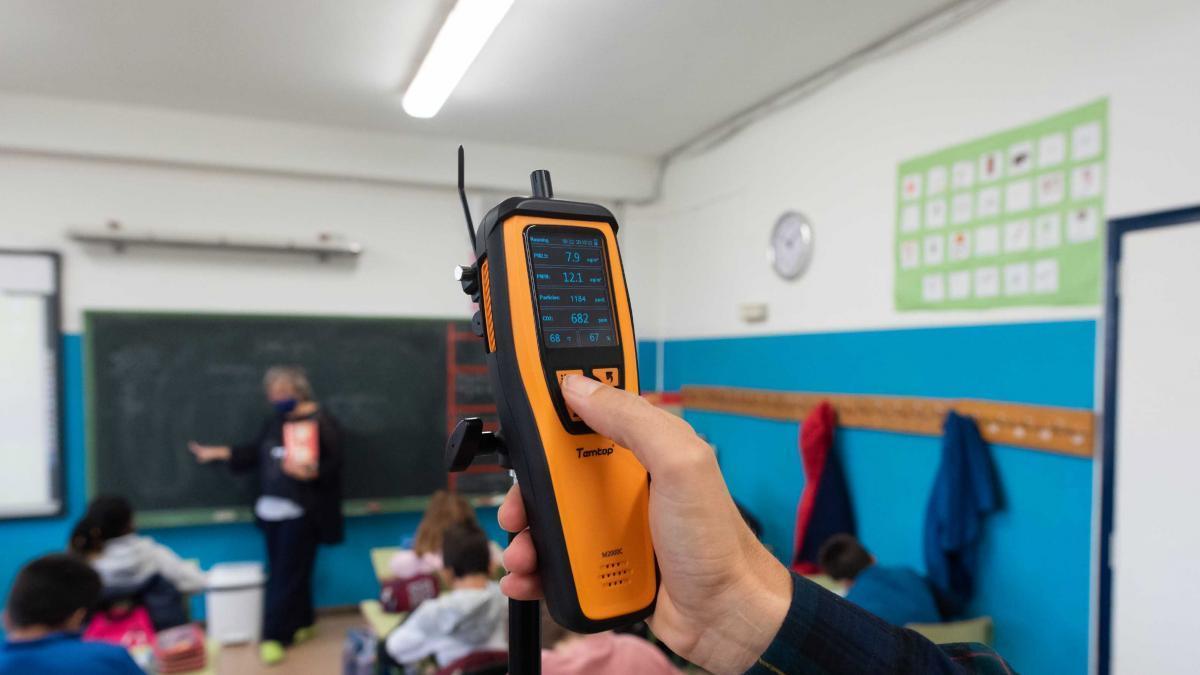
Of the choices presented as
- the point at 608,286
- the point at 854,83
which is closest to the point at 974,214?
the point at 854,83

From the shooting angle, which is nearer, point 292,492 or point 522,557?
point 522,557

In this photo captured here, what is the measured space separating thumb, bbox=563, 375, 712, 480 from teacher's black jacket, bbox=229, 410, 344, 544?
3.79m

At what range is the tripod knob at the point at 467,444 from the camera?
76 cm

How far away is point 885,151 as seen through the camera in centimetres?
320

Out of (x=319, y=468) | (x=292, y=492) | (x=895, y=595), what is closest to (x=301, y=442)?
(x=319, y=468)

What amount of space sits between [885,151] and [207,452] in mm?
3864

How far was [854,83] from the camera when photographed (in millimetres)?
3379

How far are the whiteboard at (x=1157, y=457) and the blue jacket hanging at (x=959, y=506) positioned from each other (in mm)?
426

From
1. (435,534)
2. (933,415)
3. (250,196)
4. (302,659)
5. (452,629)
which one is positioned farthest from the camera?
(250,196)

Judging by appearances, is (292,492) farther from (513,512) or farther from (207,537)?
(513,512)

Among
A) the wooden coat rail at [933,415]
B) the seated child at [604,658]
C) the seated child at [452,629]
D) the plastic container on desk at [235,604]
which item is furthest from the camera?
the plastic container on desk at [235,604]

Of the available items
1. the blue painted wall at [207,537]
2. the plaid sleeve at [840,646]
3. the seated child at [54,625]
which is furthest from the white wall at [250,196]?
the plaid sleeve at [840,646]

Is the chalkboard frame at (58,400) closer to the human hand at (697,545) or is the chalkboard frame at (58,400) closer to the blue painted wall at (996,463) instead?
the blue painted wall at (996,463)

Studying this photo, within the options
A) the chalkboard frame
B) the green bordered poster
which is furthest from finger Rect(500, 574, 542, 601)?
the chalkboard frame
